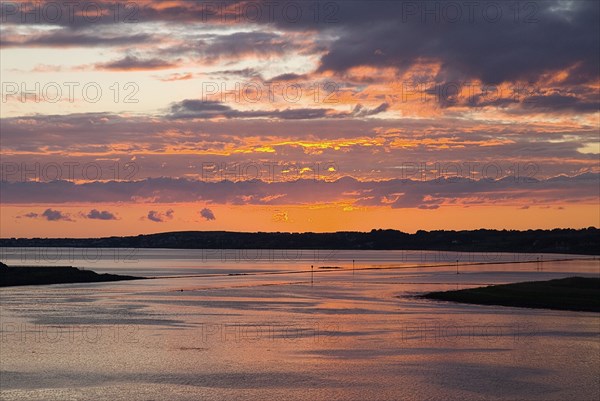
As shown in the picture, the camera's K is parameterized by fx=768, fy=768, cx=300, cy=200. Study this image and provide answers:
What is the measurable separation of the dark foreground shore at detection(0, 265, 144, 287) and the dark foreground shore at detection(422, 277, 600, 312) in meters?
55.9

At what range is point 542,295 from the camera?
83812mm

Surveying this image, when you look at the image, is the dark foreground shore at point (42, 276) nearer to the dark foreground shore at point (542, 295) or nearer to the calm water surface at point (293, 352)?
the calm water surface at point (293, 352)

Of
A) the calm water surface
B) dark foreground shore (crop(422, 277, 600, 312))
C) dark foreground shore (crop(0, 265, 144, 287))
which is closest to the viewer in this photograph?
the calm water surface

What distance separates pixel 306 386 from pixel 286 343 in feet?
44.6

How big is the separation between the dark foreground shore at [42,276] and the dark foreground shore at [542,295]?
55.9m

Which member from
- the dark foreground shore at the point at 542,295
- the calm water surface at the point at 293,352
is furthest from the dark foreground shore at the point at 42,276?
the dark foreground shore at the point at 542,295

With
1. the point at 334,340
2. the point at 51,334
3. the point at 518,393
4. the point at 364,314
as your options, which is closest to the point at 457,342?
the point at 334,340

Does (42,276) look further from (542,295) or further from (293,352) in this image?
(293,352)

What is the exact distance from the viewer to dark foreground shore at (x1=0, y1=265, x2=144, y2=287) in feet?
351

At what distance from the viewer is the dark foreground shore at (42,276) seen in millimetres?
106863

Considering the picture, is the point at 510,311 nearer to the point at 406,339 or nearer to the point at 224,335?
the point at 406,339

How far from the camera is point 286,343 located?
49.8m

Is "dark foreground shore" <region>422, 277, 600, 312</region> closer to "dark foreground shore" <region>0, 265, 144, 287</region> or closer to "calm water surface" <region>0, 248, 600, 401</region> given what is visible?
"calm water surface" <region>0, 248, 600, 401</region>

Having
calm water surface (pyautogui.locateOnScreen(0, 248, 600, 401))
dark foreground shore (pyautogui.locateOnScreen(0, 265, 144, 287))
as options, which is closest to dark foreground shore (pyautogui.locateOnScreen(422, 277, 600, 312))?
calm water surface (pyautogui.locateOnScreen(0, 248, 600, 401))
